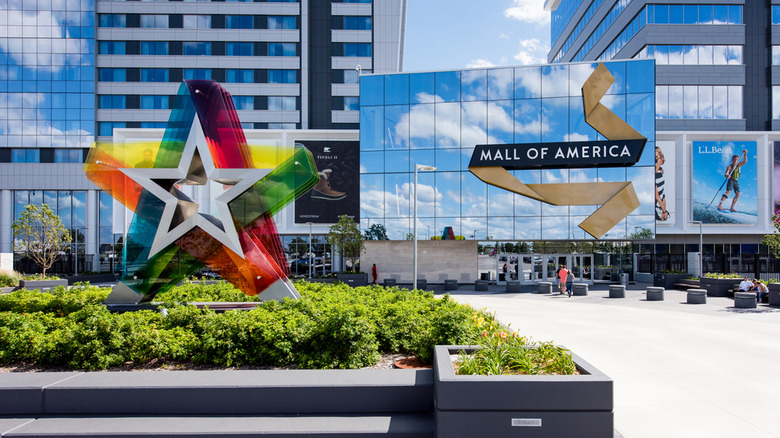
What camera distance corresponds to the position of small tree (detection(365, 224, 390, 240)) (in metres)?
31.3

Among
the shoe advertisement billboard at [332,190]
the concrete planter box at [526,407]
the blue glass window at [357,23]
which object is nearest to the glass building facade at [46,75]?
the shoe advertisement billboard at [332,190]

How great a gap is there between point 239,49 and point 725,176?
46.5m

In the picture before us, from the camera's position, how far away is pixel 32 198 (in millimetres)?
45188

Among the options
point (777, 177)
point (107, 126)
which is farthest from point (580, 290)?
point (107, 126)

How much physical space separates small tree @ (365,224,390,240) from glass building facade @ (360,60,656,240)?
380 millimetres

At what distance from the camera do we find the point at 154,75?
44656mm

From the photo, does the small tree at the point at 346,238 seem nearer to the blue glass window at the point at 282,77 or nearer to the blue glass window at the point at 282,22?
the blue glass window at the point at 282,77

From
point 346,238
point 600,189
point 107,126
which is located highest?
point 107,126

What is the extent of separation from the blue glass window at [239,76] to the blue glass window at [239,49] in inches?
72.4

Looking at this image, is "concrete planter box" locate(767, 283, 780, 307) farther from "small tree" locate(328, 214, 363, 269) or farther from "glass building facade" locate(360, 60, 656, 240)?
"small tree" locate(328, 214, 363, 269)

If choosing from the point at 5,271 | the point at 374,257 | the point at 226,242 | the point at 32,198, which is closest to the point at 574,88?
the point at 374,257

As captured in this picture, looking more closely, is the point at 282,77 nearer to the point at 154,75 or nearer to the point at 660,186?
the point at 154,75

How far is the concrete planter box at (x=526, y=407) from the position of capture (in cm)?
439

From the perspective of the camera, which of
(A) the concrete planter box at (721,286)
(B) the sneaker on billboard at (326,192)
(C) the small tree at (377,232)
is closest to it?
(A) the concrete planter box at (721,286)
